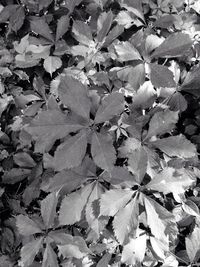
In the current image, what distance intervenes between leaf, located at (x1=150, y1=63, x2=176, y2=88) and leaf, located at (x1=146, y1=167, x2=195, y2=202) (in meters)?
0.34

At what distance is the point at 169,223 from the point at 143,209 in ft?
0.46

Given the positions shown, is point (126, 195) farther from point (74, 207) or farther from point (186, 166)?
point (186, 166)

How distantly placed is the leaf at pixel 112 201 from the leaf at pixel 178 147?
9.4 inches

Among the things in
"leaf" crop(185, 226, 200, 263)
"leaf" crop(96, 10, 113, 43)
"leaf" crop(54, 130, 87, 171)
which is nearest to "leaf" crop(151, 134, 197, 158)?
"leaf" crop(54, 130, 87, 171)

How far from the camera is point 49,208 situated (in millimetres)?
1444

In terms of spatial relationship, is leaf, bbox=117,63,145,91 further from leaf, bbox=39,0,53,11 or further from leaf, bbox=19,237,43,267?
leaf, bbox=19,237,43,267

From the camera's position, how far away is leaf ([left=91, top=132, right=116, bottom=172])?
1145mm

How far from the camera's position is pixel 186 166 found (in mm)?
1436

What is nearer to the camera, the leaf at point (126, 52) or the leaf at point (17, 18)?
the leaf at point (126, 52)

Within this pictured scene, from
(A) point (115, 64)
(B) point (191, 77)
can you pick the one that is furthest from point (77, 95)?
(B) point (191, 77)

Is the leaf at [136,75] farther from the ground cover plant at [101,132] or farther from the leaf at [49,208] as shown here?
the leaf at [49,208]

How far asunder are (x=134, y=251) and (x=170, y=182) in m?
0.38

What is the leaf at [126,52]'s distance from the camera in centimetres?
134

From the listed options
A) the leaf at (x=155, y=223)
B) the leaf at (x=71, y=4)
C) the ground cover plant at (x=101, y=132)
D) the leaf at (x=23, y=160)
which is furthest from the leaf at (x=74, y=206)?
the leaf at (x=71, y=4)
